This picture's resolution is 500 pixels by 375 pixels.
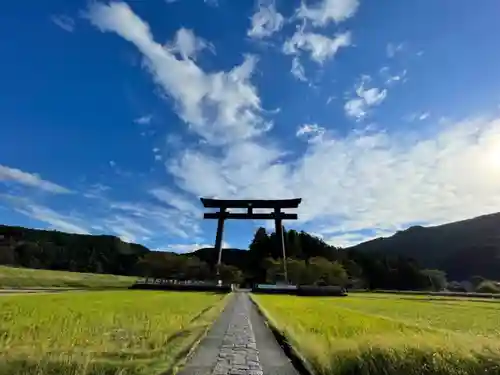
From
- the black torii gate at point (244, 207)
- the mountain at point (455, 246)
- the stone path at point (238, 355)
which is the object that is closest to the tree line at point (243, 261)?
the black torii gate at point (244, 207)

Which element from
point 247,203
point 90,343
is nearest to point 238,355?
point 90,343

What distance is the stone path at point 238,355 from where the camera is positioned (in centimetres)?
690

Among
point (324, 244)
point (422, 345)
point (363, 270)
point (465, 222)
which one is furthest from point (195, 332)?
point (465, 222)

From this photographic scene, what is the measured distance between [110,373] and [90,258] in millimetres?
106876

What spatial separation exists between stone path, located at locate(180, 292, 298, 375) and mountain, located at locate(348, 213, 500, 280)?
96254mm

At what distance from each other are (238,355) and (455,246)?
14099 centimetres

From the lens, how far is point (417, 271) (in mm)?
84500

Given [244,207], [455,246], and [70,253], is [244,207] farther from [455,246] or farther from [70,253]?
[455,246]

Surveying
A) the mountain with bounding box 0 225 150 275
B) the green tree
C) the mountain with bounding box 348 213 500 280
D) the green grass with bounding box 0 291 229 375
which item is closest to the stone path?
the green grass with bounding box 0 291 229 375

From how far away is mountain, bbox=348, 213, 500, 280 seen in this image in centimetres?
11394

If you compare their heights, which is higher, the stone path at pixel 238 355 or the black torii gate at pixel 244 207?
the black torii gate at pixel 244 207

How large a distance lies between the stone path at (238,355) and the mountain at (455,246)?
9625 centimetres

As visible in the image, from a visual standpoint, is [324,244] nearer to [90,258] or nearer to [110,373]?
[90,258]

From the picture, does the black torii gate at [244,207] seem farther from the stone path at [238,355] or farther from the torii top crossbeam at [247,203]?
the stone path at [238,355]
